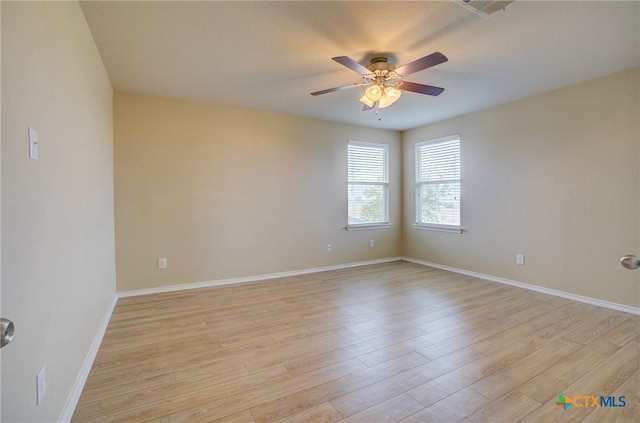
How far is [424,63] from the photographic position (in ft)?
7.45

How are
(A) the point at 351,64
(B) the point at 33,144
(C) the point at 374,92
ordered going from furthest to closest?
(C) the point at 374,92 < (A) the point at 351,64 < (B) the point at 33,144

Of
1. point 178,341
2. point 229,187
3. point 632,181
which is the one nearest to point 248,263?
point 229,187

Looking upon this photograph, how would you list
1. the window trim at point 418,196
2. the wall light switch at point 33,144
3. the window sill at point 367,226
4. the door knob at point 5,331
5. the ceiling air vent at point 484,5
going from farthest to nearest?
the window sill at point 367,226, the window trim at point 418,196, the ceiling air vent at point 484,5, the wall light switch at point 33,144, the door knob at point 5,331

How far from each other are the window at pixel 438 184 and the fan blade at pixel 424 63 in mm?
2657

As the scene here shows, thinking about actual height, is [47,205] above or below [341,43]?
below

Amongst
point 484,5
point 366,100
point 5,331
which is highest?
point 484,5

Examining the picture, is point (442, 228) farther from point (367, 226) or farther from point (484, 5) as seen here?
point (484, 5)

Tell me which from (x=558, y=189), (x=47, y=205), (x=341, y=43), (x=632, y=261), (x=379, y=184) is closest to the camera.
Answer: (x=632, y=261)

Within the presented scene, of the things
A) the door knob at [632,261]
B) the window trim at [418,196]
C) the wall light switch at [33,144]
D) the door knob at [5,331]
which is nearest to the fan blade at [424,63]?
the door knob at [632,261]

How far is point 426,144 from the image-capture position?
5.22 metres

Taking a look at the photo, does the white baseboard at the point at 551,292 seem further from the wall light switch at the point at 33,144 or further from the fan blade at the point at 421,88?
the wall light switch at the point at 33,144

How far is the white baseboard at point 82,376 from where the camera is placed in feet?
5.21

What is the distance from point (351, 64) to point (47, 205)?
2.04 metres

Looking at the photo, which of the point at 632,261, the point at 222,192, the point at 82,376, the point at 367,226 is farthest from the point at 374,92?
the point at 367,226
